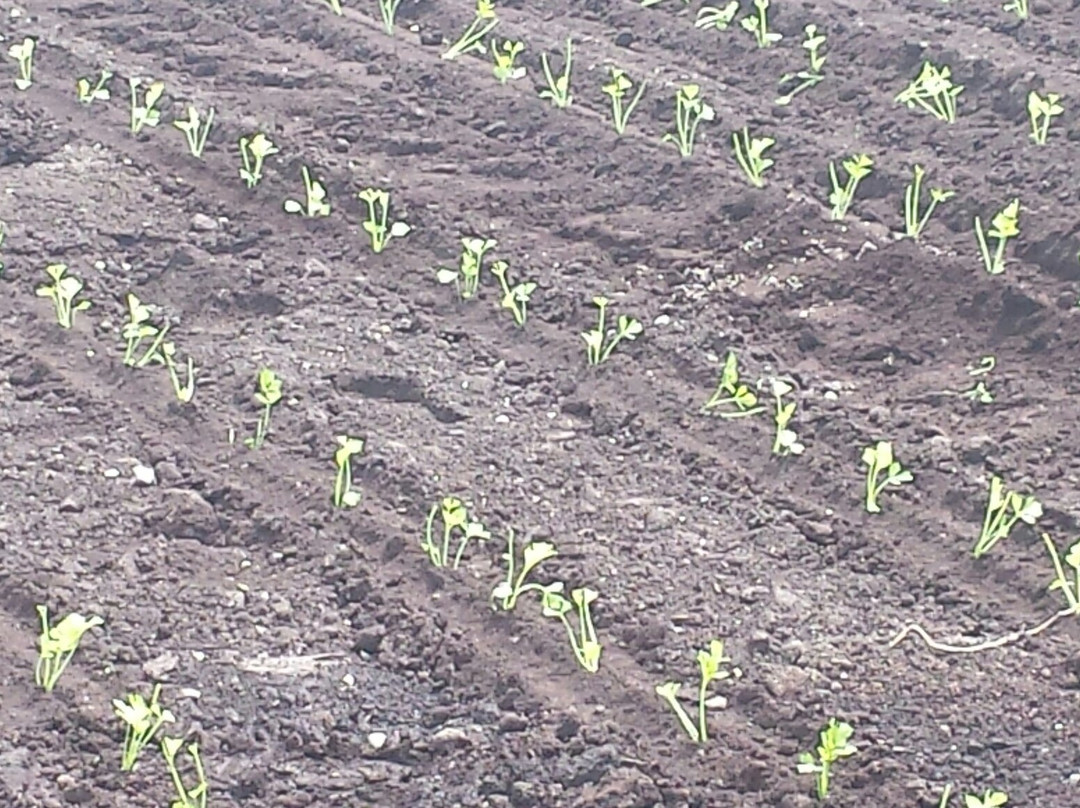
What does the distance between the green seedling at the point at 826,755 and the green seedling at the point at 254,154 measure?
226cm

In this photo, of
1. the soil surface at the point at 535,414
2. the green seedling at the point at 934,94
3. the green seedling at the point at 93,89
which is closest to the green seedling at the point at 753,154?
the soil surface at the point at 535,414

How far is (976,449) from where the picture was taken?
11.7 ft

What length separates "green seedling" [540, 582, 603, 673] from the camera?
3064 millimetres

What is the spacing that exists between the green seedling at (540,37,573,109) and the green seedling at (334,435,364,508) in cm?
158

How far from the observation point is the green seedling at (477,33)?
5.07 meters

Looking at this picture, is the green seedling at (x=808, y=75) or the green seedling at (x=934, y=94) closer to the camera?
the green seedling at (x=934, y=94)

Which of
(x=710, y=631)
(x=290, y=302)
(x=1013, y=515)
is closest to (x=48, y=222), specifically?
(x=290, y=302)

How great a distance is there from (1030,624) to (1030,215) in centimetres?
138

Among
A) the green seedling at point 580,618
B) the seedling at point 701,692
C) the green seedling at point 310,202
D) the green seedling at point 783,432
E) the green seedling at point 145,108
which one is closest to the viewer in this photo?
the seedling at point 701,692

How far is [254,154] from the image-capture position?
15.1 feet

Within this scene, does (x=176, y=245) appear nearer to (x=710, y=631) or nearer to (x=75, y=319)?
(x=75, y=319)

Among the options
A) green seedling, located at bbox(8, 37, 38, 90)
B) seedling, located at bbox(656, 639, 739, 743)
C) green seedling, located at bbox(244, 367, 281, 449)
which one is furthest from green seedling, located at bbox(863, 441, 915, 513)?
green seedling, located at bbox(8, 37, 38, 90)

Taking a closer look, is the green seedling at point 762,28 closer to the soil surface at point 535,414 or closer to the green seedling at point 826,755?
the soil surface at point 535,414

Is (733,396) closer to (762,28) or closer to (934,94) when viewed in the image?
(934,94)
